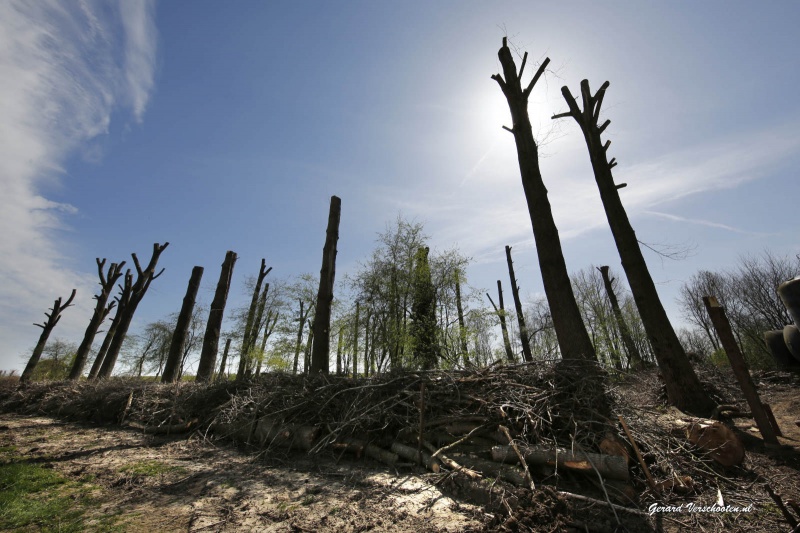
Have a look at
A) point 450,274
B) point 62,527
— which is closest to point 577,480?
point 62,527

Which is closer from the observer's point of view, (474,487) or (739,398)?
(474,487)

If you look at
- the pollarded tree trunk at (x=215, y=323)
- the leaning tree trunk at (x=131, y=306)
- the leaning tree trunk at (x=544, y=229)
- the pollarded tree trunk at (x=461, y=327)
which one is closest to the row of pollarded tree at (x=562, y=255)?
the leaning tree trunk at (x=544, y=229)

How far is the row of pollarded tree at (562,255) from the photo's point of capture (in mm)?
5758

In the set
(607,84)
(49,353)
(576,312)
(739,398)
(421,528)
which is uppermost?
(607,84)

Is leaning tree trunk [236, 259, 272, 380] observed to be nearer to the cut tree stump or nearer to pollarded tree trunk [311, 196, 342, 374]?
pollarded tree trunk [311, 196, 342, 374]

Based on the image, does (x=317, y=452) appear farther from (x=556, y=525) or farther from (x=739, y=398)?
(x=739, y=398)

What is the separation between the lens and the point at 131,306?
15.5 metres

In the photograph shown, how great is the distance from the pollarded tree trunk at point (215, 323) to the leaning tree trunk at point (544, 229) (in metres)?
11.4

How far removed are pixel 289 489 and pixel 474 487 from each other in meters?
1.95

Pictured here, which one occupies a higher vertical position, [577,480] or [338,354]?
[338,354]

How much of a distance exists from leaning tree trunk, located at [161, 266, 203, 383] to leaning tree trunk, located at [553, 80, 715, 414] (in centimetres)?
1401

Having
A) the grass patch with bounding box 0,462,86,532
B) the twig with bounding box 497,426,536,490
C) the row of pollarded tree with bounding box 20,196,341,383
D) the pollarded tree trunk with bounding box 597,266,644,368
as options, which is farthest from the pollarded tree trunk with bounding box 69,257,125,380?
the pollarded tree trunk with bounding box 597,266,644,368

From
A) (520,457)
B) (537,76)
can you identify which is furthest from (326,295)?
(537,76)

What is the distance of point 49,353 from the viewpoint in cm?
3117
